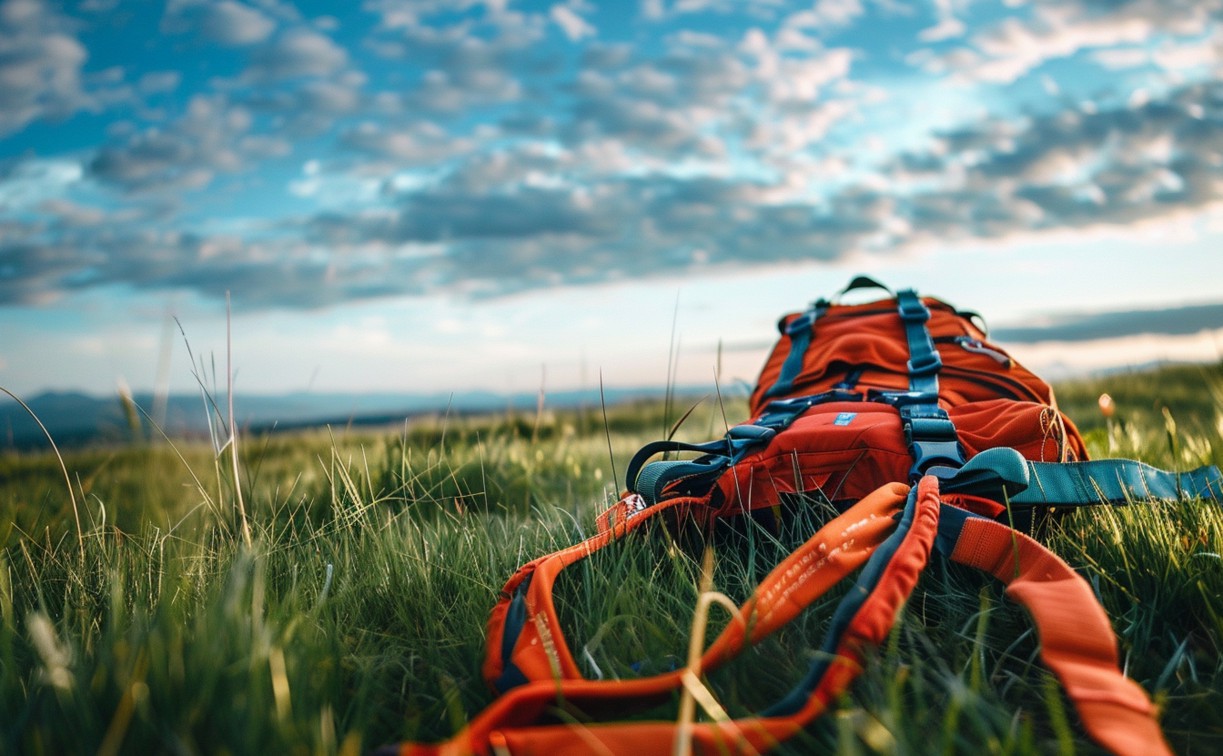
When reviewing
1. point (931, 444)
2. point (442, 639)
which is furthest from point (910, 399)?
point (442, 639)

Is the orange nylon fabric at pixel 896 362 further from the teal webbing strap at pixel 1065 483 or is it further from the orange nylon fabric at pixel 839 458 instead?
the teal webbing strap at pixel 1065 483

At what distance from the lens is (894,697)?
1177 millimetres

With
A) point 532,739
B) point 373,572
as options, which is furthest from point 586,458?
point 532,739

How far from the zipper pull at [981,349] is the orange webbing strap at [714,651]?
76.0 inches

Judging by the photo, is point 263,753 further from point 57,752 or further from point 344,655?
point 344,655

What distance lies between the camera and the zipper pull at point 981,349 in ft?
11.4

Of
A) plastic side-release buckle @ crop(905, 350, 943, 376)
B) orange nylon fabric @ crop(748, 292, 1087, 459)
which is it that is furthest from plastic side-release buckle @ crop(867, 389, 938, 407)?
plastic side-release buckle @ crop(905, 350, 943, 376)

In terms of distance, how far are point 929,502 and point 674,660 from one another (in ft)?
2.39

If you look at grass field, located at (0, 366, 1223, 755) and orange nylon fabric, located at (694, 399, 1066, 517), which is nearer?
grass field, located at (0, 366, 1223, 755)

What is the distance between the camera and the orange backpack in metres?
1.25

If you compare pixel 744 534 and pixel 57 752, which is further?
pixel 744 534

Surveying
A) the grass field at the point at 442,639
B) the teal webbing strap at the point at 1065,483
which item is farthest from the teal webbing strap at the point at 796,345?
the teal webbing strap at the point at 1065,483

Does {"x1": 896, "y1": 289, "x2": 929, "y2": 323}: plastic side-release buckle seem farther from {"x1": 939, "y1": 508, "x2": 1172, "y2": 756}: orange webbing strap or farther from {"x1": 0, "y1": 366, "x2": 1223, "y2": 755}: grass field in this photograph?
{"x1": 939, "y1": 508, "x2": 1172, "y2": 756}: orange webbing strap

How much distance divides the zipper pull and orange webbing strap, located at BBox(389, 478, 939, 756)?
1.93 meters
